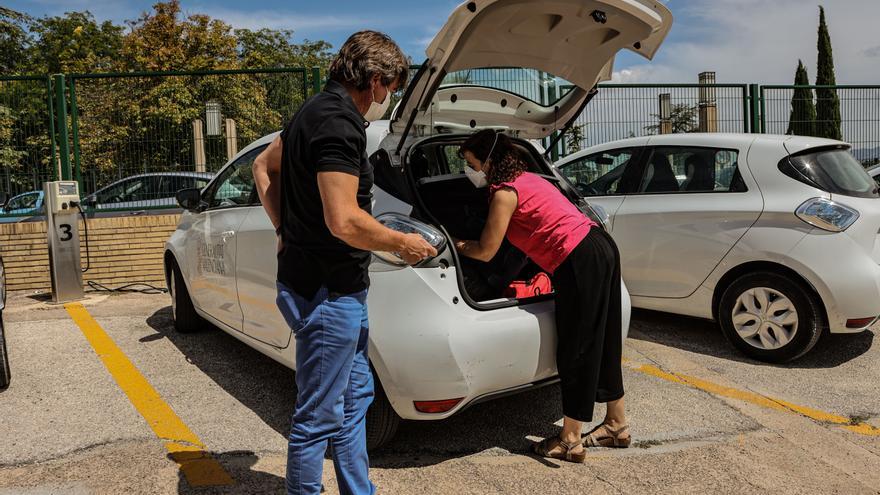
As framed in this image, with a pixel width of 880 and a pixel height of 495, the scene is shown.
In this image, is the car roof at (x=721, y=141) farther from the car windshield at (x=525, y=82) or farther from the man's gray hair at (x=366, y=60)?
the man's gray hair at (x=366, y=60)

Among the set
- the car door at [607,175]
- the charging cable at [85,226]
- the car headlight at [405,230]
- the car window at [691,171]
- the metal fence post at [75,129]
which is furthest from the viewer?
the metal fence post at [75,129]

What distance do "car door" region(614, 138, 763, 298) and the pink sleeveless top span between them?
215 cm

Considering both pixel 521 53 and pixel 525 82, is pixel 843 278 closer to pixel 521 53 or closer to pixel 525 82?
pixel 521 53

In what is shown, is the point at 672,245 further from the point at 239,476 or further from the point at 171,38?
the point at 171,38

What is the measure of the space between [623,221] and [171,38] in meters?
27.5

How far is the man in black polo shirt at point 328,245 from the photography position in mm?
2254

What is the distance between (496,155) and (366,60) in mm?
1184

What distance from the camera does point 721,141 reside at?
212 inches

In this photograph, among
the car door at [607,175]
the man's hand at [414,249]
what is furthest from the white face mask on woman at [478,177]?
the car door at [607,175]

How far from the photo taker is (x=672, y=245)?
213 inches

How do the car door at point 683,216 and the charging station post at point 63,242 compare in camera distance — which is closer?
the car door at point 683,216

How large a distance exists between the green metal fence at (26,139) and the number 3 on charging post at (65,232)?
3.73 ft

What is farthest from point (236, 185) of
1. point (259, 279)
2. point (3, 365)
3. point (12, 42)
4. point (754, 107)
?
point (12, 42)

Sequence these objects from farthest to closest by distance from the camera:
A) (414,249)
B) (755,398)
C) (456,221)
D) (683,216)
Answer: (683,216)
(755,398)
(456,221)
(414,249)
